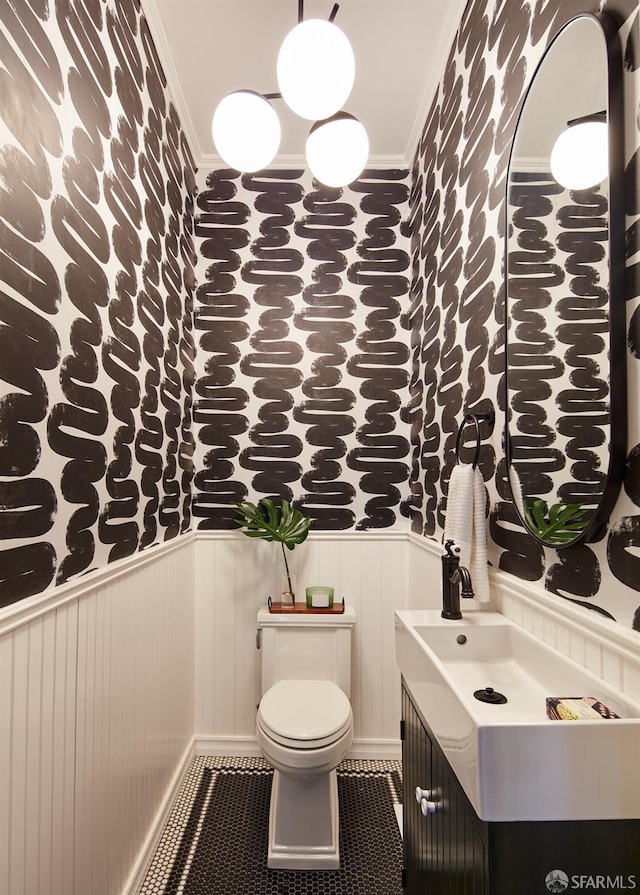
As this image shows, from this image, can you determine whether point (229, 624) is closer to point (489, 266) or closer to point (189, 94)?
point (489, 266)

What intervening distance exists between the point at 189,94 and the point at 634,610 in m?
2.60

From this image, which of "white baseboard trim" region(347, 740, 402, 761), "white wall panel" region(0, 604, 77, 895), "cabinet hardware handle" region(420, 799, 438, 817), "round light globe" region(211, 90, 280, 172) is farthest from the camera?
"white baseboard trim" region(347, 740, 402, 761)

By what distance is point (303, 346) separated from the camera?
104 inches

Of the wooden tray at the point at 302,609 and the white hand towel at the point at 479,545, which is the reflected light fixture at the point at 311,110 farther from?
the wooden tray at the point at 302,609

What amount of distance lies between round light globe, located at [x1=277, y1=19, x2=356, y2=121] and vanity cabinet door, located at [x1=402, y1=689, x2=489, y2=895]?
5.38 feet

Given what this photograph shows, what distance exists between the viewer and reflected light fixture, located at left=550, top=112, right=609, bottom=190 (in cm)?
94

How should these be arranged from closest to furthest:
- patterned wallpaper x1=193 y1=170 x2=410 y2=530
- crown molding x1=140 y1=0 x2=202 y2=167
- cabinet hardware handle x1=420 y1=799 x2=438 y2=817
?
cabinet hardware handle x1=420 y1=799 x2=438 y2=817 < crown molding x1=140 y1=0 x2=202 y2=167 < patterned wallpaper x1=193 y1=170 x2=410 y2=530

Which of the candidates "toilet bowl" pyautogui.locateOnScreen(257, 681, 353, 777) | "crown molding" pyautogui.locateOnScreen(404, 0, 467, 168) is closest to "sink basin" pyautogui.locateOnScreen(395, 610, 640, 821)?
"toilet bowl" pyautogui.locateOnScreen(257, 681, 353, 777)

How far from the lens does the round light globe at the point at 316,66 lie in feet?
4.17

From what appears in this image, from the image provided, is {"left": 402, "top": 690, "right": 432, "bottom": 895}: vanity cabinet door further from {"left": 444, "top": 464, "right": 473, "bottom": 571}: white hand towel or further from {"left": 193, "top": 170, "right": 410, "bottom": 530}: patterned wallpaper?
{"left": 193, "top": 170, "right": 410, "bottom": 530}: patterned wallpaper

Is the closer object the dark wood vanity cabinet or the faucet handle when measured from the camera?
the dark wood vanity cabinet

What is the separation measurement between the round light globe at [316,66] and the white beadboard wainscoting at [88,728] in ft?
4.62

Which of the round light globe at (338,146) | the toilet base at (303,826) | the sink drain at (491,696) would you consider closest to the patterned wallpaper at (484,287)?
the sink drain at (491,696)

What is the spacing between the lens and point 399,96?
7.52 ft
